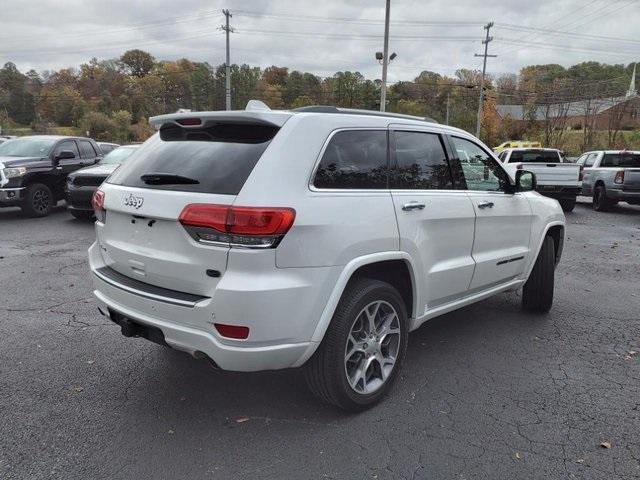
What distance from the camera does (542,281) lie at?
5238 mm

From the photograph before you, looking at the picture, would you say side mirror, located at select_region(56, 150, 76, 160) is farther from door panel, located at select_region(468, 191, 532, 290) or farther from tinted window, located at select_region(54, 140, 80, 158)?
door panel, located at select_region(468, 191, 532, 290)

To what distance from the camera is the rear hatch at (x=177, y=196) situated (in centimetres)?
285

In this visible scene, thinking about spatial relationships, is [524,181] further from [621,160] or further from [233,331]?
[621,160]

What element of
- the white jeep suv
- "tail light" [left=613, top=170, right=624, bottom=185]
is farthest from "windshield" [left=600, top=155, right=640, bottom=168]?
the white jeep suv

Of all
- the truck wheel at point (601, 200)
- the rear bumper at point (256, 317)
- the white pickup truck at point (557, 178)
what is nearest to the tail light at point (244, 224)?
the rear bumper at point (256, 317)

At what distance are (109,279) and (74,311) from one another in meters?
2.14

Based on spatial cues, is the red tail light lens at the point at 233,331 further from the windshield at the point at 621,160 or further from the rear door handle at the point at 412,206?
the windshield at the point at 621,160

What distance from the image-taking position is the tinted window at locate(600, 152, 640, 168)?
1560cm

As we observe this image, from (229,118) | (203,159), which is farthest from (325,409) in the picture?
(229,118)

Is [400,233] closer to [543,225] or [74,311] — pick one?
[543,225]

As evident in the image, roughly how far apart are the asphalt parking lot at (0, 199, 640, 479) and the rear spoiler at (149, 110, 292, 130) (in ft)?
5.89

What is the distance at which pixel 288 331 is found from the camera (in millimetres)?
2838

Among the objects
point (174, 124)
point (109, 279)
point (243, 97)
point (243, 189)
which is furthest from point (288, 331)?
point (243, 97)

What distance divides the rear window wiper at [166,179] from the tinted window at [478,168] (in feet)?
7.29
